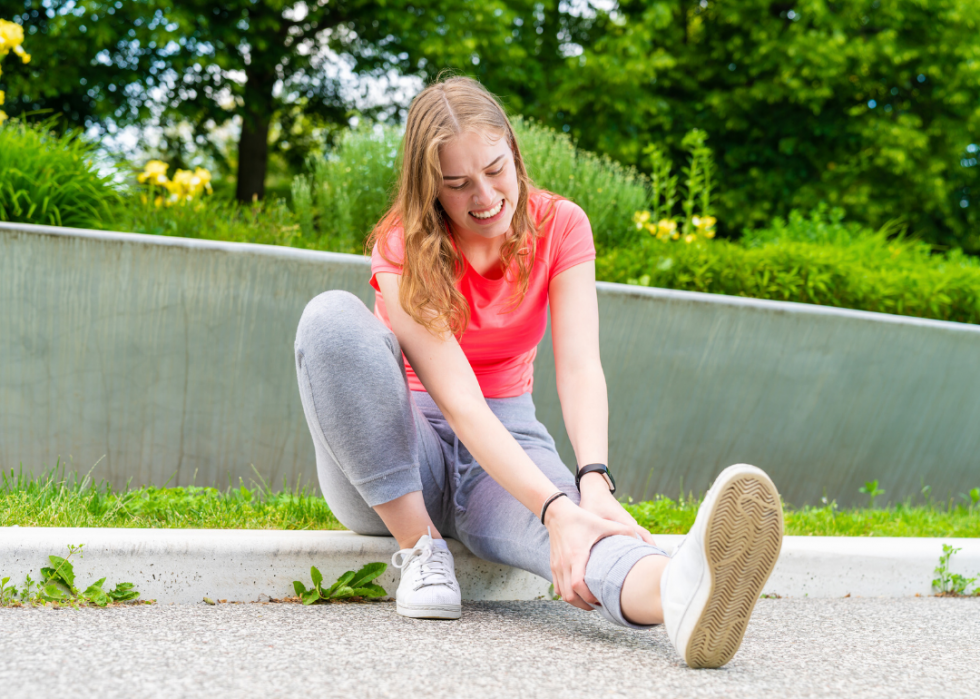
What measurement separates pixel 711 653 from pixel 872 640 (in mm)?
682

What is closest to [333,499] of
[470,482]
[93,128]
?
[470,482]

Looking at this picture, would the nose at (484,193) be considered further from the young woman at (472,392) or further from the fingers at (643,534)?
the fingers at (643,534)

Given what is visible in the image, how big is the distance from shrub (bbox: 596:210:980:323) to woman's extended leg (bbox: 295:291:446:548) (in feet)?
7.95

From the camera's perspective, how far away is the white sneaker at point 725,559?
1.34 m

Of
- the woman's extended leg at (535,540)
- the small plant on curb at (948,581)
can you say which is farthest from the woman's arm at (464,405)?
the small plant on curb at (948,581)

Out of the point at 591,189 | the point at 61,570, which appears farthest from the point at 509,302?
the point at 591,189

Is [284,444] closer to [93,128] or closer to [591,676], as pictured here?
[591,676]

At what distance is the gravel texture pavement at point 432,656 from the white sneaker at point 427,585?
29mm

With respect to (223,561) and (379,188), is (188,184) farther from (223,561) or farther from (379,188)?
(223,561)

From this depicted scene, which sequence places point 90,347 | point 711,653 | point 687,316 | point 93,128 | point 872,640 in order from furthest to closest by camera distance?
point 93,128 → point 687,316 → point 90,347 → point 872,640 → point 711,653

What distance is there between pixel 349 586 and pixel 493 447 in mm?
608

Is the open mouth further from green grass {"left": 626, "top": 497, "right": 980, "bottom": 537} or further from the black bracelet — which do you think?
green grass {"left": 626, "top": 497, "right": 980, "bottom": 537}

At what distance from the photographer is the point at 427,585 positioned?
1.83 m

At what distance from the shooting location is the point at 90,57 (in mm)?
10203
